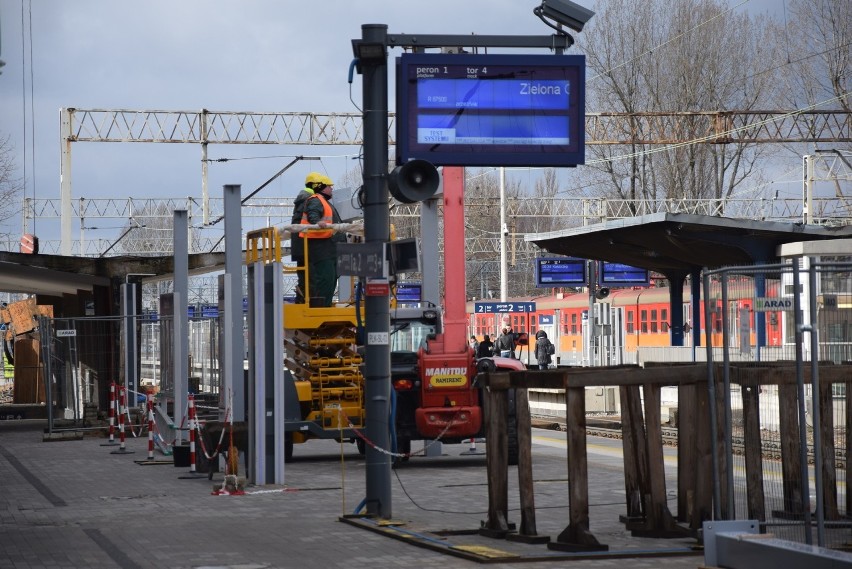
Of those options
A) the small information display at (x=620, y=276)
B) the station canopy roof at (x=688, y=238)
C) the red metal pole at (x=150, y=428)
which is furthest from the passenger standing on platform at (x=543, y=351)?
the red metal pole at (x=150, y=428)

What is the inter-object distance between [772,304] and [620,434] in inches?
708

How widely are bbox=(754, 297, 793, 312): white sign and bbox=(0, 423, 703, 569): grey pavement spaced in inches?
75.6

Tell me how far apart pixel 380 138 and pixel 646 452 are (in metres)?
3.88

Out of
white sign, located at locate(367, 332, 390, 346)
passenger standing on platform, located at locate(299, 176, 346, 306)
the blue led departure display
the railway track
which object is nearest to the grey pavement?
the railway track

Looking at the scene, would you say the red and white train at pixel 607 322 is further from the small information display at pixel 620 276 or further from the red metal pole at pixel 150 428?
the red metal pole at pixel 150 428

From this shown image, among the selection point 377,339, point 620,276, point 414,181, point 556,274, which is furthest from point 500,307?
point 414,181

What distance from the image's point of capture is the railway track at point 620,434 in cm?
1136

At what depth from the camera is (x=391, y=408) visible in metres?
14.7

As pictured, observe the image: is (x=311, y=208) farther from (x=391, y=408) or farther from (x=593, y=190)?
(x=593, y=190)

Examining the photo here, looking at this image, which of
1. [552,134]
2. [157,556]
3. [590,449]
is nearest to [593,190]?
[590,449]

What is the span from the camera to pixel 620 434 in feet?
91.1

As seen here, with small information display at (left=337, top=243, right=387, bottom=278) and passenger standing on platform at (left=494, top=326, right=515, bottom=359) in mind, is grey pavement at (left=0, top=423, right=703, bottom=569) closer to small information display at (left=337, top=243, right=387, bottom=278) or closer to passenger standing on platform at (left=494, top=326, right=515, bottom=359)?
→ small information display at (left=337, top=243, right=387, bottom=278)

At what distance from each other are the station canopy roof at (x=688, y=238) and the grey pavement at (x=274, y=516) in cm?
526

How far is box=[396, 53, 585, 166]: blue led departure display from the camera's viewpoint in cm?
1428
